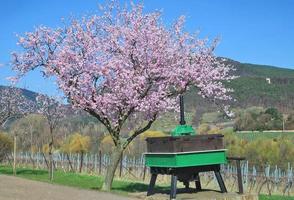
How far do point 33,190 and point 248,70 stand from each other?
11579 cm

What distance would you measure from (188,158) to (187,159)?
43 mm

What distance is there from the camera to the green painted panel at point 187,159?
14.8 meters

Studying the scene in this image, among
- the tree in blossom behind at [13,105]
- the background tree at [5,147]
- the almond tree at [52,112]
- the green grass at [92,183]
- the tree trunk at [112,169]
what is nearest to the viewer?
the tree trunk at [112,169]

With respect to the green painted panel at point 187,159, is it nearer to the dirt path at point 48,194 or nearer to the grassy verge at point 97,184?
the dirt path at point 48,194

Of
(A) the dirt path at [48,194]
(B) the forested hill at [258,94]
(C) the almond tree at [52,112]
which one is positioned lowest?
(A) the dirt path at [48,194]

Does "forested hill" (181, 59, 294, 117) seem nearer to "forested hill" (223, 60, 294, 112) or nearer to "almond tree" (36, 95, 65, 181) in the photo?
"forested hill" (223, 60, 294, 112)

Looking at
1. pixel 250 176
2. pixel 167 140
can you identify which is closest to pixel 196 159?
pixel 167 140

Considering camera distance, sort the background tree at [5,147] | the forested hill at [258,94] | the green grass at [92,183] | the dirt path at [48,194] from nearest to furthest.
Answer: the dirt path at [48,194], the green grass at [92,183], the background tree at [5,147], the forested hill at [258,94]

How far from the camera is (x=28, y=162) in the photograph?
57719mm

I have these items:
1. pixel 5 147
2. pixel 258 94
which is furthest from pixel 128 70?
pixel 258 94

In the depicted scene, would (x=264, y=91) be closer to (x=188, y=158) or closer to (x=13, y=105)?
(x=13, y=105)

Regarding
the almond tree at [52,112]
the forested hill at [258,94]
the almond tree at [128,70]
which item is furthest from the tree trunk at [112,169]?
the forested hill at [258,94]

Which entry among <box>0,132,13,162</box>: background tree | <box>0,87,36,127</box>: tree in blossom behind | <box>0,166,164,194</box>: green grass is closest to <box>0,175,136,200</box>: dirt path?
<box>0,166,164,194</box>: green grass

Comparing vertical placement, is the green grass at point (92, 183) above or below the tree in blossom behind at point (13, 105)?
below
